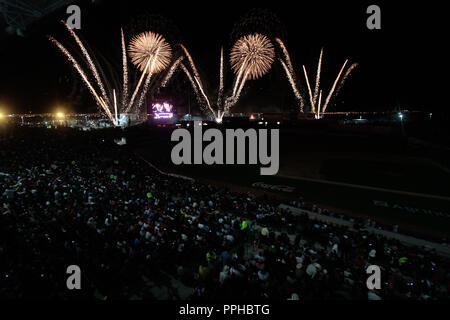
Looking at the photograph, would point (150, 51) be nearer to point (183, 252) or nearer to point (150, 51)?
point (150, 51)

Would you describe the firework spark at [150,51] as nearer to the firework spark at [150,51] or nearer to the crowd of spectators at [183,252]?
the firework spark at [150,51]

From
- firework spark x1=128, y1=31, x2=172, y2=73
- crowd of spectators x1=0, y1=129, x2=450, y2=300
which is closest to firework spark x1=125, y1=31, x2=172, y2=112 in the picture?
firework spark x1=128, y1=31, x2=172, y2=73

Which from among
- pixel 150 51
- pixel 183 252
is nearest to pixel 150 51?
pixel 150 51

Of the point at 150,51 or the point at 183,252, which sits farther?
the point at 150,51

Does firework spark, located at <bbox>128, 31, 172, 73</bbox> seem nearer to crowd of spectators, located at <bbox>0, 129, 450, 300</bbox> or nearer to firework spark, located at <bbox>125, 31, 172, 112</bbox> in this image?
firework spark, located at <bbox>125, 31, 172, 112</bbox>

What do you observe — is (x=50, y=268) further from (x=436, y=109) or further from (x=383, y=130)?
(x=436, y=109)

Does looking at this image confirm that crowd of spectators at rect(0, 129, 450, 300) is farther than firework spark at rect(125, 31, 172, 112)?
No
